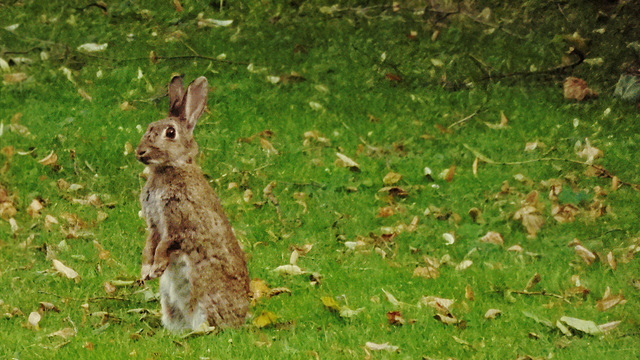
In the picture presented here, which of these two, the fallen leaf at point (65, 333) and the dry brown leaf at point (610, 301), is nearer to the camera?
the fallen leaf at point (65, 333)

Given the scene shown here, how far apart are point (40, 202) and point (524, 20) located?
776cm

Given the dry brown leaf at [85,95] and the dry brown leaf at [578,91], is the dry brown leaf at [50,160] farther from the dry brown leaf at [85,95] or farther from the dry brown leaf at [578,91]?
the dry brown leaf at [578,91]

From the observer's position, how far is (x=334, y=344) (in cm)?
708

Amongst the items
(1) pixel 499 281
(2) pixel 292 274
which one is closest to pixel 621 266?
(1) pixel 499 281

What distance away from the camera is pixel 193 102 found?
7156mm

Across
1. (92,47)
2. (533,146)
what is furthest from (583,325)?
(92,47)

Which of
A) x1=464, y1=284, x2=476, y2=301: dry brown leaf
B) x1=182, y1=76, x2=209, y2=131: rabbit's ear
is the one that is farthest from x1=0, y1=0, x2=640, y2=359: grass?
x1=182, y1=76, x2=209, y2=131: rabbit's ear

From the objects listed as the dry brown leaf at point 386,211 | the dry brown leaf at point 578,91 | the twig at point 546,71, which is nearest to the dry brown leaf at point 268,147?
the dry brown leaf at point 386,211

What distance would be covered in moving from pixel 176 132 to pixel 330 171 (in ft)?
13.2

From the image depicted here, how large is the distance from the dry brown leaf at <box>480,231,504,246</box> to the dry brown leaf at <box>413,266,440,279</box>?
97cm

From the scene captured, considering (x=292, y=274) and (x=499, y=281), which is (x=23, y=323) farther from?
(x=499, y=281)

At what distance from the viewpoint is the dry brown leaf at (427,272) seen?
8648 mm

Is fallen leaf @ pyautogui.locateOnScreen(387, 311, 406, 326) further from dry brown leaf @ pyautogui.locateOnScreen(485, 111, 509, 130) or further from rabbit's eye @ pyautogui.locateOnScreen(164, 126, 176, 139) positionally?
dry brown leaf @ pyautogui.locateOnScreen(485, 111, 509, 130)

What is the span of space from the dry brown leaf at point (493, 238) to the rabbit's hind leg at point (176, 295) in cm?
356
